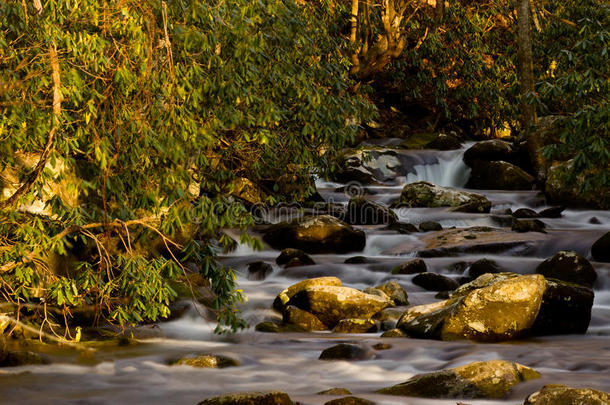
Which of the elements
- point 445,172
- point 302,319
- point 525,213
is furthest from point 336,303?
point 445,172

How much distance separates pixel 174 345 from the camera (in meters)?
9.34

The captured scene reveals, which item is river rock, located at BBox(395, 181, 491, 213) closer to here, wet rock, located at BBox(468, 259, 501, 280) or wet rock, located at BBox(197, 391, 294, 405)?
wet rock, located at BBox(468, 259, 501, 280)

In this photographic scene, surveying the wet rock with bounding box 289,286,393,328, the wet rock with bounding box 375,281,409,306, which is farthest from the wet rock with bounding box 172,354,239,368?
the wet rock with bounding box 375,281,409,306

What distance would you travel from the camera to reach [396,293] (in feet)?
37.1

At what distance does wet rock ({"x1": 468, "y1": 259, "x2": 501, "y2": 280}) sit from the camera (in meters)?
12.7

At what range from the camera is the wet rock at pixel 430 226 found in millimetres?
17188

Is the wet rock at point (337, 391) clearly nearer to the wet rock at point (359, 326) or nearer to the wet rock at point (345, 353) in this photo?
the wet rock at point (345, 353)

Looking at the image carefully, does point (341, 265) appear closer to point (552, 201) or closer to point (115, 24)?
point (115, 24)

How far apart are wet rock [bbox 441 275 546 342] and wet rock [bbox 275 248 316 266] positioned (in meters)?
5.42

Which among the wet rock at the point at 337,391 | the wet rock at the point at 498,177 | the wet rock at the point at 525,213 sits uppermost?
the wet rock at the point at 498,177

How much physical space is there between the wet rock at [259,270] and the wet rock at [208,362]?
17.2 ft

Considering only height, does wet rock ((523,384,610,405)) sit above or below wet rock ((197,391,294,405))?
above

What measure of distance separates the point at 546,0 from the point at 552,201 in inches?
441

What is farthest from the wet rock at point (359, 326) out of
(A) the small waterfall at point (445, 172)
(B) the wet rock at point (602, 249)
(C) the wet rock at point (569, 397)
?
(A) the small waterfall at point (445, 172)
